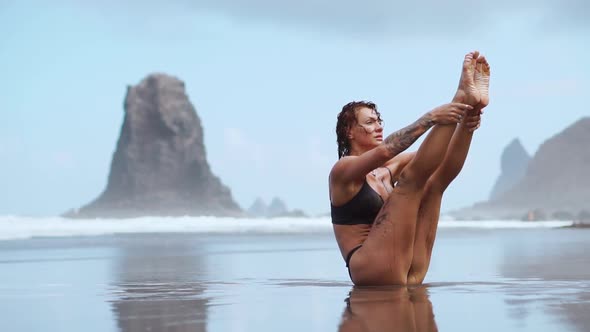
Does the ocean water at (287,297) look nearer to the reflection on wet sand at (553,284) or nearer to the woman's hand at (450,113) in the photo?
the reflection on wet sand at (553,284)

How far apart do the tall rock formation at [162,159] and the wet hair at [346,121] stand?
78180 mm

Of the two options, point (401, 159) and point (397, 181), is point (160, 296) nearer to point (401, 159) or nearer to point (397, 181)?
point (397, 181)

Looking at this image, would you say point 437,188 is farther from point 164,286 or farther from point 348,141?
point 164,286

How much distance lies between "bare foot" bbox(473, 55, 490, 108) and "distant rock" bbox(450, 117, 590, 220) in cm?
10140

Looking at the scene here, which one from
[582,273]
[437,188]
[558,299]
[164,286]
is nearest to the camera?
[558,299]

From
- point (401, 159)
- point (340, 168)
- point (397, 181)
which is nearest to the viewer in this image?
point (340, 168)

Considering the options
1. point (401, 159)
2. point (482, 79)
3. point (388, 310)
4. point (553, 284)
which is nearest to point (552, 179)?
point (553, 284)

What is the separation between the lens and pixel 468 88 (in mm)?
5016

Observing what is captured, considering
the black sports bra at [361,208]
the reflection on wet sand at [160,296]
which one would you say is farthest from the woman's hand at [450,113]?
the reflection on wet sand at [160,296]

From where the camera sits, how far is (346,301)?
194 inches

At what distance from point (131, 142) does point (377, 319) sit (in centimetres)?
8681

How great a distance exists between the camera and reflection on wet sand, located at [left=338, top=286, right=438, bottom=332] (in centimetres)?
374

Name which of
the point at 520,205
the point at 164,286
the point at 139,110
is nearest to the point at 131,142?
the point at 139,110

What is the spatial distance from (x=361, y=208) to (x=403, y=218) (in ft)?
1.33
